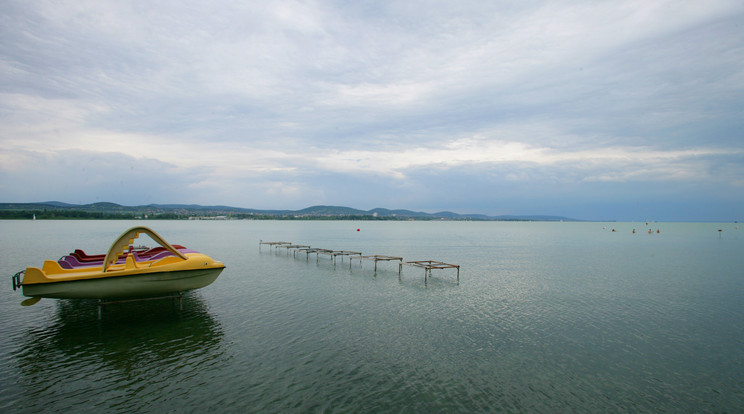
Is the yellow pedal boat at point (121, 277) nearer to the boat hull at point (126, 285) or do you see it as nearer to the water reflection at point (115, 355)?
the boat hull at point (126, 285)

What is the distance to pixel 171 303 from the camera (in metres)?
21.1

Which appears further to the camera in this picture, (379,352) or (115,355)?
(379,352)

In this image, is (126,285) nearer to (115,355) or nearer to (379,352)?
(115,355)

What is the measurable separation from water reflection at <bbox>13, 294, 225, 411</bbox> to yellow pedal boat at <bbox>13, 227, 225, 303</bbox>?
5.07 ft

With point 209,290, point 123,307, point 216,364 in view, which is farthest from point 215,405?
point 209,290

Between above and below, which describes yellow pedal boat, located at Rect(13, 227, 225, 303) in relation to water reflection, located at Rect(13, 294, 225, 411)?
above

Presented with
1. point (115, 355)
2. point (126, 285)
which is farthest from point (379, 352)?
point (126, 285)

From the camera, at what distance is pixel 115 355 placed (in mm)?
13109

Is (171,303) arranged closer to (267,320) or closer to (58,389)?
(267,320)

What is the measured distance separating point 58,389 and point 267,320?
839 cm

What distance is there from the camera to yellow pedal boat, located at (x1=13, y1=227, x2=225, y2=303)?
15719 millimetres

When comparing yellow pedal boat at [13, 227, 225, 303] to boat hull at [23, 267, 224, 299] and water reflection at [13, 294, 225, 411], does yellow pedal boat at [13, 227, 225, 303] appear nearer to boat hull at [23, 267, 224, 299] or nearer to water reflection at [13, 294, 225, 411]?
boat hull at [23, 267, 224, 299]

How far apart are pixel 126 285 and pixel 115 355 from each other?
17.0 feet

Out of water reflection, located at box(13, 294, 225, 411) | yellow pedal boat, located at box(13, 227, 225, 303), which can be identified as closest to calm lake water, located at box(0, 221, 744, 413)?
water reflection, located at box(13, 294, 225, 411)
